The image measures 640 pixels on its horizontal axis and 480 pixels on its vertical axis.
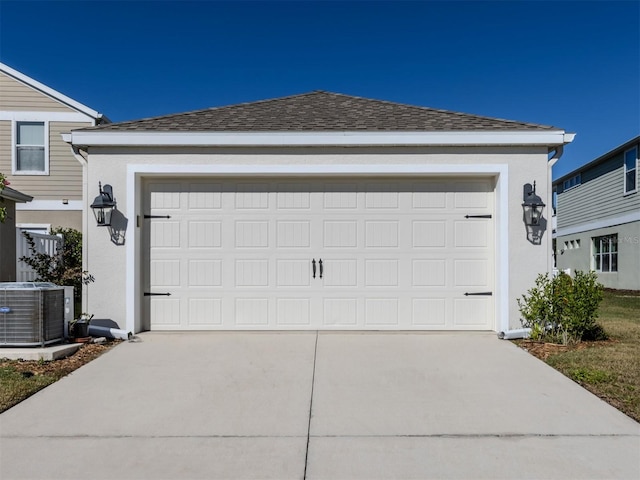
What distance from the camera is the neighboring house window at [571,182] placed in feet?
68.5

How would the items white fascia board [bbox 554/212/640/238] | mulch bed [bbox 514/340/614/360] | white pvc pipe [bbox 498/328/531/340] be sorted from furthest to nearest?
white fascia board [bbox 554/212/640/238], white pvc pipe [bbox 498/328/531/340], mulch bed [bbox 514/340/614/360]

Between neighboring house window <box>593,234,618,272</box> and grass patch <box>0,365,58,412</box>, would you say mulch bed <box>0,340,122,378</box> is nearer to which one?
grass patch <box>0,365,58,412</box>

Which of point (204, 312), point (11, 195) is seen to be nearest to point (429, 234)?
point (204, 312)

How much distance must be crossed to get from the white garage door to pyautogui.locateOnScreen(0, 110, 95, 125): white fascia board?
21.8 feet

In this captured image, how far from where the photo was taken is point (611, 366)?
534 cm

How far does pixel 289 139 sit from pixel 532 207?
12.4ft

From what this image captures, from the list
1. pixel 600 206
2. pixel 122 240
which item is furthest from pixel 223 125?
pixel 600 206

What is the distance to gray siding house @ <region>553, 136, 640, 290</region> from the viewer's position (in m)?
15.9

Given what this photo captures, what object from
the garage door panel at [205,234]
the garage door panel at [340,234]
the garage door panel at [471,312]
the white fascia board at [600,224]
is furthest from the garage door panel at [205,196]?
the white fascia board at [600,224]

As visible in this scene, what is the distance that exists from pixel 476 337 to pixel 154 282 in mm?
5035

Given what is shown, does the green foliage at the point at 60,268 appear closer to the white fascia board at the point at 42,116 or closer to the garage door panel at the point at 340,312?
the garage door panel at the point at 340,312

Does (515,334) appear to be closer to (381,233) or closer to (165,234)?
(381,233)

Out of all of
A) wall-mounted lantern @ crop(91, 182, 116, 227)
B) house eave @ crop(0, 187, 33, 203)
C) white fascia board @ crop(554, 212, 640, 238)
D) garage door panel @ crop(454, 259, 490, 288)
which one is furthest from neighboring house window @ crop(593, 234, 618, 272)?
house eave @ crop(0, 187, 33, 203)

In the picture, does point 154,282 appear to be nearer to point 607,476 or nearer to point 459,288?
point 459,288
